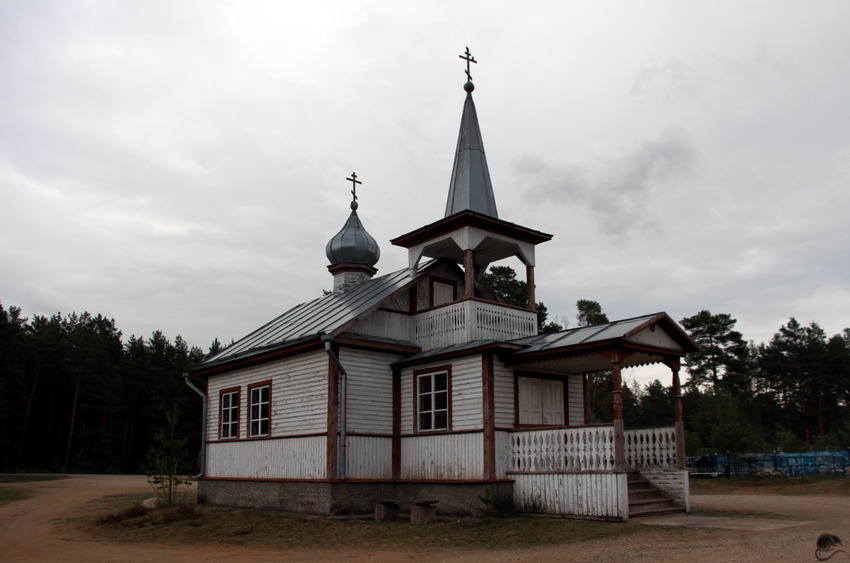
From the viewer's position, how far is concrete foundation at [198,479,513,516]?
14.3 metres

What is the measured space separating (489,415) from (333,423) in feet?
11.3

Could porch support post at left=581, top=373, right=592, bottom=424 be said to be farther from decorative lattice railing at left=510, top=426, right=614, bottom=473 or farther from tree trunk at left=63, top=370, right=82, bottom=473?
tree trunk at left=63, top=370, right=82, bottom=473

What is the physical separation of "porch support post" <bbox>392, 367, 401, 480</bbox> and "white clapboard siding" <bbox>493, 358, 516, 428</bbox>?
2.78 m

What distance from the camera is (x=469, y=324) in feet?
52.7

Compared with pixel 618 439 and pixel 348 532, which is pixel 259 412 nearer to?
pixel 348 532

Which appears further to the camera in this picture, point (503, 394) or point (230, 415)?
point (230, 415)

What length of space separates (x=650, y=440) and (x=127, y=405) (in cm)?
4549

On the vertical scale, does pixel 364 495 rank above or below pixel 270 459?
below

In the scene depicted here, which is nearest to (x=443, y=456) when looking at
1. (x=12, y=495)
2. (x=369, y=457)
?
(x=369, y=457)

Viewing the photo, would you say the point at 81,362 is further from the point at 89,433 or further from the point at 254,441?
the point at 254,441

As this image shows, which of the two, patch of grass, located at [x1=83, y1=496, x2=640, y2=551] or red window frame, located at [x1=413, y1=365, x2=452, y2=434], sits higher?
red window frame, located at [x1=413, y1=365, x2=452, y2=434]

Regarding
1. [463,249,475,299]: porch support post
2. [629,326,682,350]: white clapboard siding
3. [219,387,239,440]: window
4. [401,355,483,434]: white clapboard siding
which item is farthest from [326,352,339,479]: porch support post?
[629,326,682,350]: white clapboard siding

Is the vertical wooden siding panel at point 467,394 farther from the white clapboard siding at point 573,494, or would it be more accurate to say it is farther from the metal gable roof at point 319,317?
the metal gable roof at point 319,317

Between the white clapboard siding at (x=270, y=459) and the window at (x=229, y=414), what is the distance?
0.30 m
